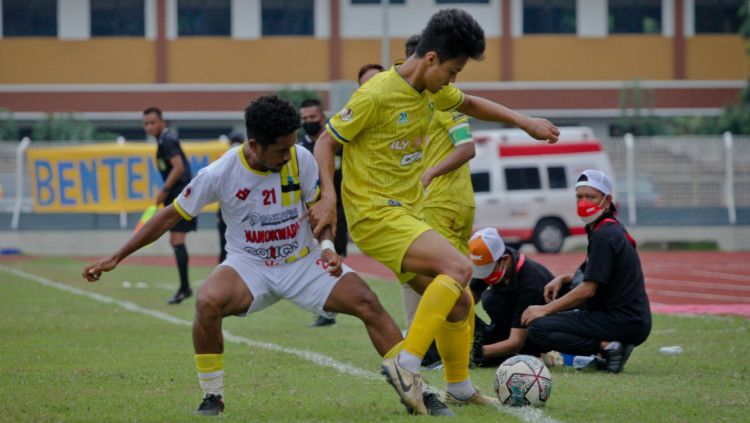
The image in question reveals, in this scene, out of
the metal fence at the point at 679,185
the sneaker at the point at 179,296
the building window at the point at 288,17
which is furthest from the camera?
the building window at the point at 288,17

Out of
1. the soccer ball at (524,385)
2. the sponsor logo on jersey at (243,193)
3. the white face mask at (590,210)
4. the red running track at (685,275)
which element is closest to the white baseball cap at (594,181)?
the white face mask at (590,210)

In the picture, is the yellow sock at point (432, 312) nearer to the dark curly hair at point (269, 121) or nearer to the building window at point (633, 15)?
the dark curly hair at point (269, 121)

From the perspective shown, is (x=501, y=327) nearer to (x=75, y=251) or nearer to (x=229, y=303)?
(x=229, y=303)

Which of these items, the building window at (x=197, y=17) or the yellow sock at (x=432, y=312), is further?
the building window at (x=197, y=17)

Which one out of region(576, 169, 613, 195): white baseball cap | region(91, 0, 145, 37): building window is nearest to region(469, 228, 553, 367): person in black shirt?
region(576, 169, 613, 195): white baseball cap

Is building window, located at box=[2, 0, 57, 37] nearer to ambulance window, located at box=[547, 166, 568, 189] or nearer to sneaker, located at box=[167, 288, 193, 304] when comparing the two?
ambulance window, located at box=[547, 166, 568, 189]

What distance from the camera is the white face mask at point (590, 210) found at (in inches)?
350

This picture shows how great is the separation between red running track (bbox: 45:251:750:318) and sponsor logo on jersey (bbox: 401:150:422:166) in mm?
7995

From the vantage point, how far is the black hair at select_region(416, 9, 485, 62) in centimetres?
662

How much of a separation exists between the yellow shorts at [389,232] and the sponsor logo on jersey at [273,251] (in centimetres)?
38

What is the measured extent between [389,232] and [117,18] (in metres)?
42.8

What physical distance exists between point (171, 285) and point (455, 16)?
12.9 m

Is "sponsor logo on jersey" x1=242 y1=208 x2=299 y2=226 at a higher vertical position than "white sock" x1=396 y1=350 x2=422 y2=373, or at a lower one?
higher

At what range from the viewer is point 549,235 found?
2964 cm
